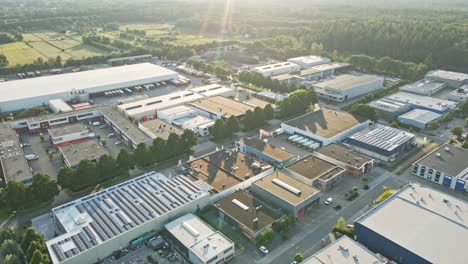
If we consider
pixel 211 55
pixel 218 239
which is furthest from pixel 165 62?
pixel 218 239

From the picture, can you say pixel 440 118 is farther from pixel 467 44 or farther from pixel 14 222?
pixel 14 222

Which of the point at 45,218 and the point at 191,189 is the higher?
the point at 191,189

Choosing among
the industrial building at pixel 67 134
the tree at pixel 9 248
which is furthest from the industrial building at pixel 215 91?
the tree at pixel 9 248

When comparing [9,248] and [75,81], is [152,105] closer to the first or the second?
[75,81]

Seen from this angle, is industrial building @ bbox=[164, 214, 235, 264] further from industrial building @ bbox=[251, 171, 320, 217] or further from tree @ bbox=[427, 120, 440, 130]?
tree @ bbox=[427, 120, 440, 130]

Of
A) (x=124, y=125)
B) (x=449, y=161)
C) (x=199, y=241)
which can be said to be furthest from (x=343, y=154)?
(x=124, y=125)
